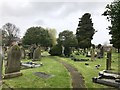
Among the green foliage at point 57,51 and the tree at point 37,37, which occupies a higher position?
the tree at point 37,37

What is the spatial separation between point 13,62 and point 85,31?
40.0m

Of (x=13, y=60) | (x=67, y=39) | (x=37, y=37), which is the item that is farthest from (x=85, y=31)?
(x=13, y=60)

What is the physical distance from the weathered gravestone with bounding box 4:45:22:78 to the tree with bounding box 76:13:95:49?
38590 mm

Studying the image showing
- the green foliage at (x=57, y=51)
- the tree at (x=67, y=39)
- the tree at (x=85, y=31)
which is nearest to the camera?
the green foliage at (x=57, y=51)

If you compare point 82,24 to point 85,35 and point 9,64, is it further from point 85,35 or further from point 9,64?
point 9,64

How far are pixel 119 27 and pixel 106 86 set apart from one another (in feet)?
15.3

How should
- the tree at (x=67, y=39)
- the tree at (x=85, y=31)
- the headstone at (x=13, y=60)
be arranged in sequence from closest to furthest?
1. the headstone at (x=13, y=60)
2. the tree at (x=67, y=39)
3. the tree at (x=85, y=31)

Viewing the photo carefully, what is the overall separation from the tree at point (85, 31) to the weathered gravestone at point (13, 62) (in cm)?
3859

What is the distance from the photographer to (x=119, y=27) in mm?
14820

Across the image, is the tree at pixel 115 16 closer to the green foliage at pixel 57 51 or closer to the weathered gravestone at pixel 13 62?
the weathered gravestone at pixel 13 62

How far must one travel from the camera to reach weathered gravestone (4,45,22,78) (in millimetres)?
14489

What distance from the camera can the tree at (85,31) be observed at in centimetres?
5291

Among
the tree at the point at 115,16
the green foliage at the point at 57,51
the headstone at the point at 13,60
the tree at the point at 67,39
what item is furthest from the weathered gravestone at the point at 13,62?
the tree at the point at 67,39

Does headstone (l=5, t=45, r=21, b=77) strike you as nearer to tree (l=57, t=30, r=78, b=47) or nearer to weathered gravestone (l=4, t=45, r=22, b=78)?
weathered gravestone (l=4, t=45, r=22, b=78)
